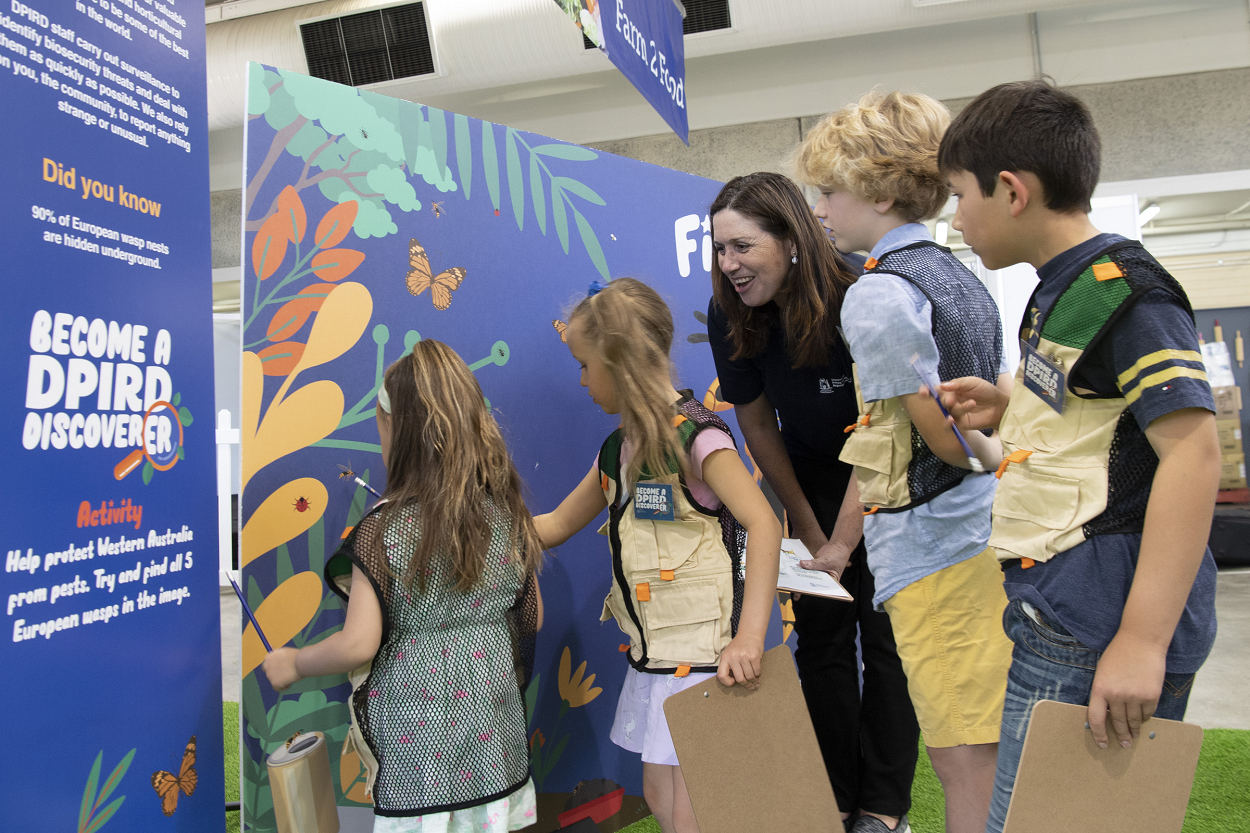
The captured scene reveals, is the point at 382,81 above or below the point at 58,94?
above

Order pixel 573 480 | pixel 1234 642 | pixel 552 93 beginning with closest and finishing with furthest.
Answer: pixel 573 480
pixel 1234 642
pixel 552 93

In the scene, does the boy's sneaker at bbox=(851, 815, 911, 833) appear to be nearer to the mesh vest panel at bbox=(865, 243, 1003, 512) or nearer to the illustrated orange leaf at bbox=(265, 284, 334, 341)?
the mesh vest panel at bbox=(865, 243, 1003, 512)

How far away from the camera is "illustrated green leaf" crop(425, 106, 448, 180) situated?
1948mm

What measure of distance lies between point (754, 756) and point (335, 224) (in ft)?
4.32

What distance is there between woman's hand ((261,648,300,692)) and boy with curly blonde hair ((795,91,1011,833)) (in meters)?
1.02

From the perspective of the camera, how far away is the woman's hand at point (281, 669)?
150cm

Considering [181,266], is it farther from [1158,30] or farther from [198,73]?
[1158,30]

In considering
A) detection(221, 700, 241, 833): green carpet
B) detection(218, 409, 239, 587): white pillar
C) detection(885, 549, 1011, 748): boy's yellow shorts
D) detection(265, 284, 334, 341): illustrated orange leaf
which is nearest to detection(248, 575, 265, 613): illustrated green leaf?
detection(265, 284, 334, 341): illustrated orange leaf

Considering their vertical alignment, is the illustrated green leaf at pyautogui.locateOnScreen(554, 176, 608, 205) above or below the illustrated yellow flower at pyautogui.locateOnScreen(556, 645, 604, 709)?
above

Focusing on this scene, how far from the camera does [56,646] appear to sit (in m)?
1.23

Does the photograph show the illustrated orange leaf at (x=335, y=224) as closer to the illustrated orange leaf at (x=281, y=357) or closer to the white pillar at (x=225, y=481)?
the illustrated orange leaf at (x=281, y=357)

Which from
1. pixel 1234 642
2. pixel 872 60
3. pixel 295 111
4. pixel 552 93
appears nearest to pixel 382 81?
pixel 552 93

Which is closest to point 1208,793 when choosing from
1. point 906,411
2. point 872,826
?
point 872,826

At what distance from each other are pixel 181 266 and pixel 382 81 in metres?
3.99
